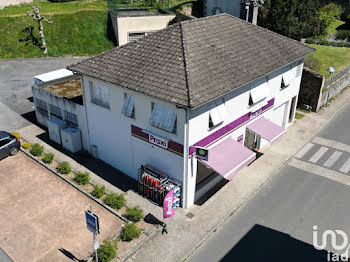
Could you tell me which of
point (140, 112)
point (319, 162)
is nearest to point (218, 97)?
point (140, 112)

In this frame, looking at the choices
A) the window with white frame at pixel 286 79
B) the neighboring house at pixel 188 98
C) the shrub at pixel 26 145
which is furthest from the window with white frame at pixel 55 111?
the window with white frame at pixel 286 79

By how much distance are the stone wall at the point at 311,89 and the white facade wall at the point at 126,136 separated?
19.1m

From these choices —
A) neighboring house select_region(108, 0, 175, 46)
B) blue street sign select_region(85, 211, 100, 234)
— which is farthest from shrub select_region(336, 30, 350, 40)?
blue street sign select_region(85, 211, 100, 234)

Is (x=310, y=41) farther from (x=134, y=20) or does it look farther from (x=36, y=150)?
(x=36, y=150)

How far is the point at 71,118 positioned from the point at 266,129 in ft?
46.3

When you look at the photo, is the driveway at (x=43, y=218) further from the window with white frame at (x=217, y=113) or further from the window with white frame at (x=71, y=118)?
the window with white frame at (x=217, y=113)

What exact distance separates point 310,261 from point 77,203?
13.0 m

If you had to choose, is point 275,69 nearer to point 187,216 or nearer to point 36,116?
point 187,216

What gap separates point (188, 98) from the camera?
17.1 metres

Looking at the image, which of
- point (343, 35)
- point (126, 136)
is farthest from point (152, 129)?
point (343, 35)

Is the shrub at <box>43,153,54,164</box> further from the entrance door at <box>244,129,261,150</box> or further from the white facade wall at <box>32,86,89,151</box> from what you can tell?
the entrance door at <box>244,129,261,150</box>

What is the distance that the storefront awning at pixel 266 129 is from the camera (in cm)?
2291

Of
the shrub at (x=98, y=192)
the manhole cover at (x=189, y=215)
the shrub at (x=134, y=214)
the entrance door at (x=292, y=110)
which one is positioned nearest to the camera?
the shrub at (x=134, y=214)

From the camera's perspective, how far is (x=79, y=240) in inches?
709
